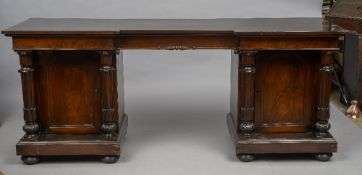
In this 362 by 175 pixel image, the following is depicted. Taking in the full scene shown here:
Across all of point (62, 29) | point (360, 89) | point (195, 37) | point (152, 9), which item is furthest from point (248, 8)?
point (62, 29)

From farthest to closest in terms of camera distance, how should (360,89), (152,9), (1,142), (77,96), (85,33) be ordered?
(152,9), (360,89), (1,142), (77,96), (85,33)

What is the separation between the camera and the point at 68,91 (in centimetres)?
405

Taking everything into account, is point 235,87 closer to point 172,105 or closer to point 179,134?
point 179,134

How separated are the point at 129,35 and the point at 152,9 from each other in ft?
5.71

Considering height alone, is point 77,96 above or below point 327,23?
below

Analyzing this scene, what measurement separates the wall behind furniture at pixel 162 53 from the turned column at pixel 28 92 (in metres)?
1.36

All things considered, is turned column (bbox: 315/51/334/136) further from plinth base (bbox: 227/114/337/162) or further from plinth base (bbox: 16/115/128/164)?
plinth base (bbox: 16/115/128/164)

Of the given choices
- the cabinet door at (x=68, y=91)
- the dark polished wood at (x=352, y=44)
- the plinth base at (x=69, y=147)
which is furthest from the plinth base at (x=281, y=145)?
the dark polished wood at (x=352, y=44)

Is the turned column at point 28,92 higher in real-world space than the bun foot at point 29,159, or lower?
higher

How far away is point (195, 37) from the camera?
389 centimetres

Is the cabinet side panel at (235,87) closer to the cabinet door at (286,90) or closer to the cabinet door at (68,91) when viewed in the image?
the cabinet door at (286,90)

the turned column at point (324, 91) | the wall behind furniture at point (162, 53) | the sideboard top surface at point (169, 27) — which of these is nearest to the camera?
the sideboard top surface at point (169, 27)

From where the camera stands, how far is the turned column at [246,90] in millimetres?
3887

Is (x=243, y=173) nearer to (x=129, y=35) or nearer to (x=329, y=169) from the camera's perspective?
(x=329, y=169)
